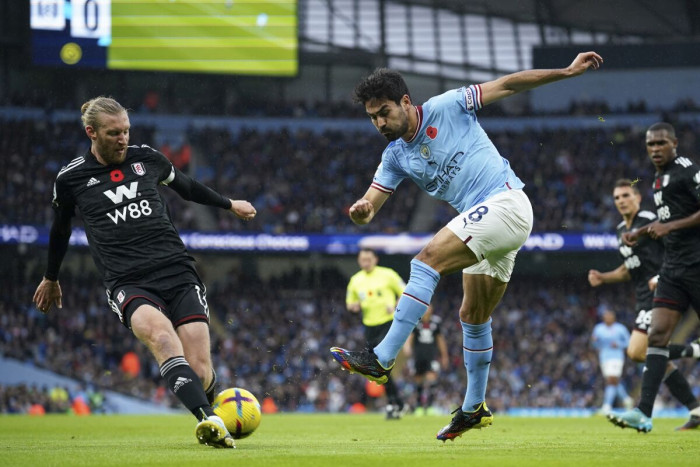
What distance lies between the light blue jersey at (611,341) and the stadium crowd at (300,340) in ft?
23.3

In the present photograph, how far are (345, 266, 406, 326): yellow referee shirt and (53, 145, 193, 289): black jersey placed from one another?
7.72m

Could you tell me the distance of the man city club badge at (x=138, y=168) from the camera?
6328 millimetres

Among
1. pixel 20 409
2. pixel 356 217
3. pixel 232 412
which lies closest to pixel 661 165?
pixel 356 217

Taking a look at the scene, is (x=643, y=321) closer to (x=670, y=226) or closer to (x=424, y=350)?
(x=670, y=226)

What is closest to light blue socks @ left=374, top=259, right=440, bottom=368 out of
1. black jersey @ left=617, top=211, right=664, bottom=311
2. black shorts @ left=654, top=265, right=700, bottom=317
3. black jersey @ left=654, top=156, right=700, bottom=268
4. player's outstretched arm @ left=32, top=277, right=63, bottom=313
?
player's outstretched arm @ left=32, top=277, right=63, bottom=313

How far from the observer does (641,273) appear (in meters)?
10.4

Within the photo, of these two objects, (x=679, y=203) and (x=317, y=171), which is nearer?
(x=679, y=203)

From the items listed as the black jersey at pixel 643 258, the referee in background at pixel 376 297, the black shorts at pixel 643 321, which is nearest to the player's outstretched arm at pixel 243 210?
the black jersey at pixel 643 258

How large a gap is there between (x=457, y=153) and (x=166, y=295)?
2200 mm

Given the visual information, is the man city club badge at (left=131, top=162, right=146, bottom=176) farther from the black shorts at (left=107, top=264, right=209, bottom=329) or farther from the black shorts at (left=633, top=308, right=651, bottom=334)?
the black shorts at (left=633, top=308, right=651, bottom=334)

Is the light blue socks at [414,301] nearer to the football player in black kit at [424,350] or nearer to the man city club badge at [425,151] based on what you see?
the man city club badge at [425,151]

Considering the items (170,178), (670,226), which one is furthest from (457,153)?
(670,226)

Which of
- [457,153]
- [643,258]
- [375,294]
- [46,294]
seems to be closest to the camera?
[457,153]

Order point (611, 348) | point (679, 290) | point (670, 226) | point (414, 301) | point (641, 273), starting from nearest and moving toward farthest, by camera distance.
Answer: point (414, 301), point (670, 226), point (679, 290), point (641, 273), point (611, 348)
